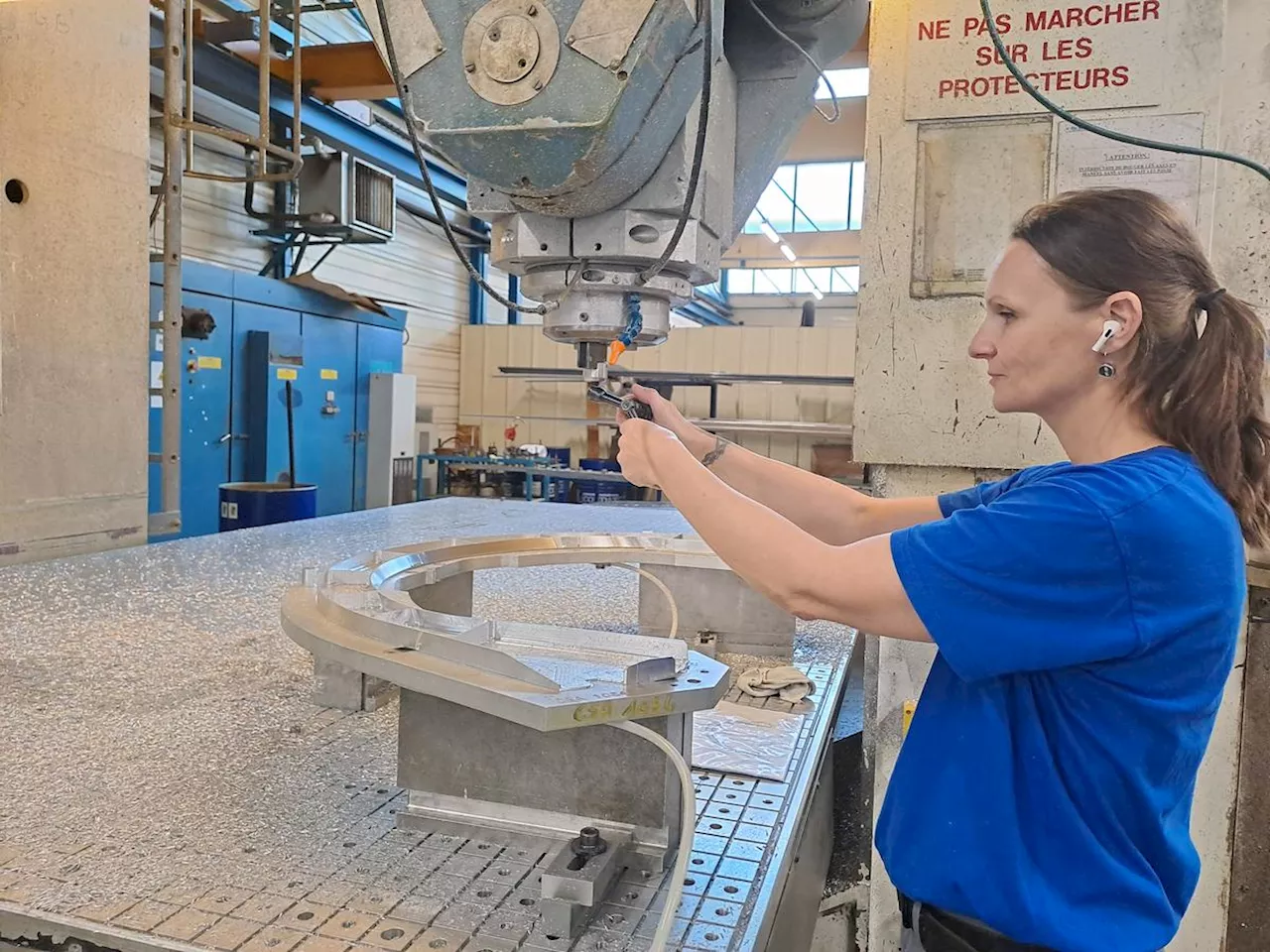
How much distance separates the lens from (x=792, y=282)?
396 inches

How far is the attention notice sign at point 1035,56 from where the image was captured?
1.09 m

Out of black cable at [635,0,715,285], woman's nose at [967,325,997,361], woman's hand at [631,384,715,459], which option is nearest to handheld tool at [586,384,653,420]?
woman's hand at [631,384,715,459]

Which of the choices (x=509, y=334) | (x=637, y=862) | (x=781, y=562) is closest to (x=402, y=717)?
(x=637, y=862)

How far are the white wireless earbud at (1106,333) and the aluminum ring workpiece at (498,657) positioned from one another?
38cm

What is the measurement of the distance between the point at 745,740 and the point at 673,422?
357mm

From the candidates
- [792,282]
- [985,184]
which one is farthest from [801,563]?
[792,282]

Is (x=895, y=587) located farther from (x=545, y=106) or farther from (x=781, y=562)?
(x=545, y=106)

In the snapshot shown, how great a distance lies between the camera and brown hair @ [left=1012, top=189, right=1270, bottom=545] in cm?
69

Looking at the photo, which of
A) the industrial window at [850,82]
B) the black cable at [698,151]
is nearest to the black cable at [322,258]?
the industrial window at [850,82]

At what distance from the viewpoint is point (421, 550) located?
1277mm

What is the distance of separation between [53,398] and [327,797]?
1.62 meters

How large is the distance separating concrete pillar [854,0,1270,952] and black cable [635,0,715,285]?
38 centimetres

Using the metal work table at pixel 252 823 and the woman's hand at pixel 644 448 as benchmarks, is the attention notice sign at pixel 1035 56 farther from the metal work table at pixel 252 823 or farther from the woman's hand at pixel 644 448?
the metal work table at pixel 252 823

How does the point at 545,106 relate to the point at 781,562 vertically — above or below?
above
